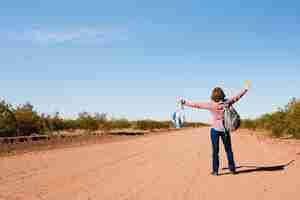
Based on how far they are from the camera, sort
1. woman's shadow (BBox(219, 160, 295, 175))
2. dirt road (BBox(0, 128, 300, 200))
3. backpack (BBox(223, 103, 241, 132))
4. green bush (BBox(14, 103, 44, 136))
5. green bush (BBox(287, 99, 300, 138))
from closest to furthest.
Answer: dirt road (BBox(0, 128, 300, 200)) → backpack (BBox(223, 103, 241, 132)) → woman's shadow (BBox(219, 160, 295, 175)) → green bush (BBox(287, 99, 300, 138)) → green bush (BBox(14, 103, 44, 136))

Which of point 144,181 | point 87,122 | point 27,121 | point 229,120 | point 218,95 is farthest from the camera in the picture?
point 87,122

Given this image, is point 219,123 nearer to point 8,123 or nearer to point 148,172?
point 148,172

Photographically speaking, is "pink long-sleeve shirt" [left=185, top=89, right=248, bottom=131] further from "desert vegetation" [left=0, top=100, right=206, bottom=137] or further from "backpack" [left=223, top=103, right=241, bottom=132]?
"desert vegetation" [left=0, top=100, right=206, bottom=137]

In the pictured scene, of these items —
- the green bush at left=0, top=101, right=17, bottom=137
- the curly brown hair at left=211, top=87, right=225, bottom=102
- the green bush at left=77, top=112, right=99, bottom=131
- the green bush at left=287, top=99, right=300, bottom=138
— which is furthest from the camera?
the green bush at left=77, top=112, right=99, bottom=131

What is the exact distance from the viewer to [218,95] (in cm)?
1080

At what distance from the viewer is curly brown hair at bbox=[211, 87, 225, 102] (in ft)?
35.4

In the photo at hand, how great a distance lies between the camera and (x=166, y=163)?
13633 millimetres

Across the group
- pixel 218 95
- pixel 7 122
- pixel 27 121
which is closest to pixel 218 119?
pixel 218 95

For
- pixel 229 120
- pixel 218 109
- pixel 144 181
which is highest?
pixel 218 109

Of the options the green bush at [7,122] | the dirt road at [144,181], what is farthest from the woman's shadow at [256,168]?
the green bush at [7,122]

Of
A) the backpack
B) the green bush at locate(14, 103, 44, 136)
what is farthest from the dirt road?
the green bush at locate(14, 103, 44, 136)

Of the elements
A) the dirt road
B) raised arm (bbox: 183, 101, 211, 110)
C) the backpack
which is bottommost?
the dirt road

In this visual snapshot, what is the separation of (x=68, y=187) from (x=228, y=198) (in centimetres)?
318

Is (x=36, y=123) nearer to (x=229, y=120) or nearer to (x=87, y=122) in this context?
(x=87, y=122)
